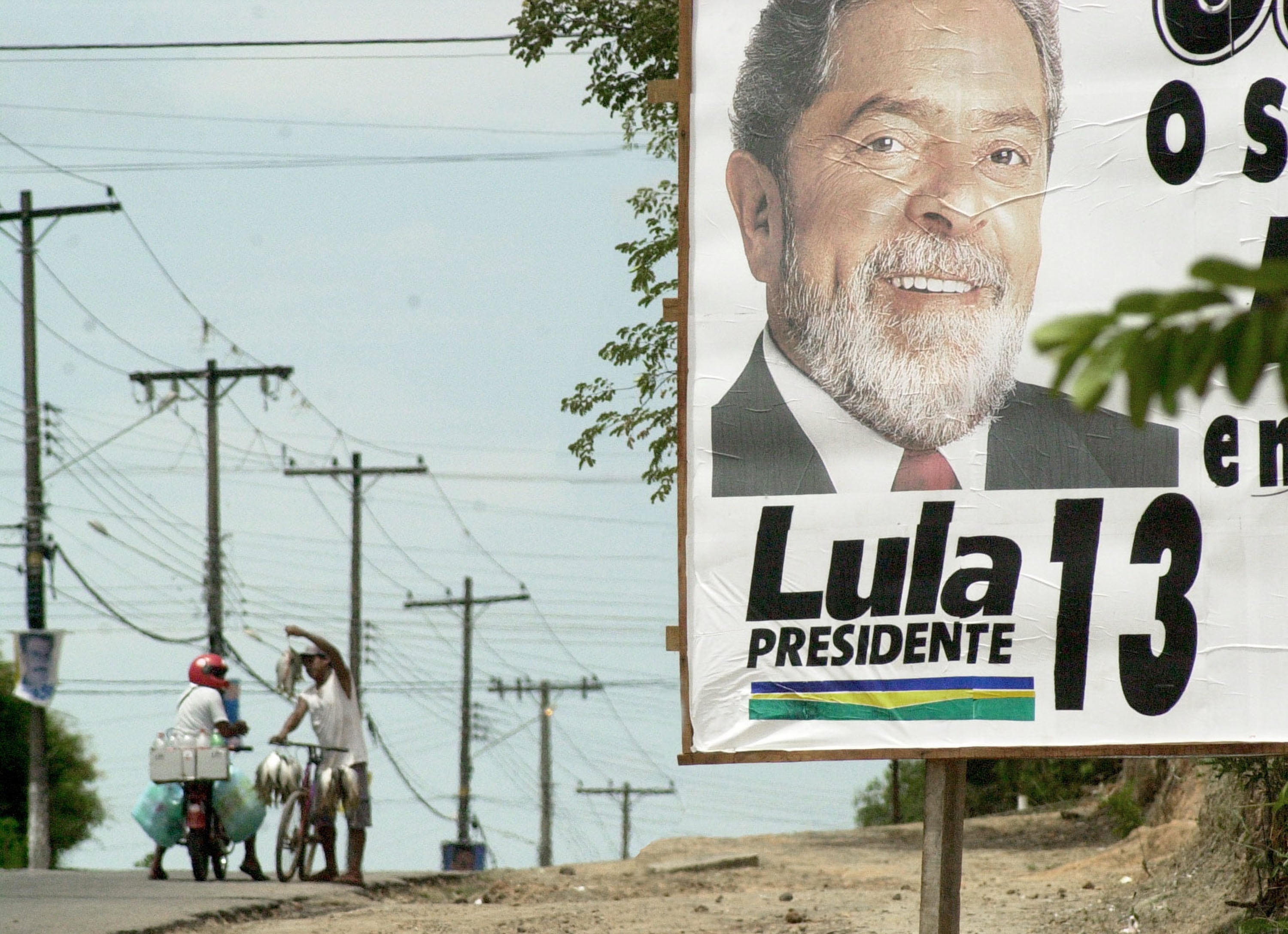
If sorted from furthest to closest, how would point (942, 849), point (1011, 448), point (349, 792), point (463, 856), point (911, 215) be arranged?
point (463, 856), point (349, 792), point (911, 215), point (942, 849), point (1011, 448)

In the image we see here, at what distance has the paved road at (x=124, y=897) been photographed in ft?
30.5

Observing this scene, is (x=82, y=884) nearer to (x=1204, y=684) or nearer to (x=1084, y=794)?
(x=1204, y=684)

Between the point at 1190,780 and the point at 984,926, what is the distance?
5453 millimetres

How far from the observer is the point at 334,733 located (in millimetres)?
12789

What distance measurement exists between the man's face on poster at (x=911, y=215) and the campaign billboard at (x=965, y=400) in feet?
0.04

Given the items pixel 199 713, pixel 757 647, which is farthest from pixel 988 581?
pixel 199 713

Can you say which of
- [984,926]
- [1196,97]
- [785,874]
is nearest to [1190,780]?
[785,874]

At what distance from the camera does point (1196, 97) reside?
23.6 feet

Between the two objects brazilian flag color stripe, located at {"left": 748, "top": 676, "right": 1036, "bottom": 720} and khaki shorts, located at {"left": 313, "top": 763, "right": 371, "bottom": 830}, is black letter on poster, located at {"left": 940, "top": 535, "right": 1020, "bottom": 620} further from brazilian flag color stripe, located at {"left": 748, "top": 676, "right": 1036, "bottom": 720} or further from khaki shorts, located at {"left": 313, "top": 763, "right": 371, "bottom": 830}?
khaki shorts, located at {"left": 313, "top": 763, "right": 371, "bottom": 830}

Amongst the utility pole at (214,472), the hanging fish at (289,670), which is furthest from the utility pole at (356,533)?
the hanging fish at (289,670)

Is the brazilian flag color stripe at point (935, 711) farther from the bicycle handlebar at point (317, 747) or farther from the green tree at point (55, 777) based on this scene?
the green tree at point (55, 777)

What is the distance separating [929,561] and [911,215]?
1.60m

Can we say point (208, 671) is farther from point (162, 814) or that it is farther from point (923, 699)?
point (923, 699)

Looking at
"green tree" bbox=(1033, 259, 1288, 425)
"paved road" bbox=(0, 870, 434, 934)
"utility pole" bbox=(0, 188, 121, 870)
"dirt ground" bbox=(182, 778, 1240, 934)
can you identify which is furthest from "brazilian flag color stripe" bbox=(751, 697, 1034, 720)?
"utility pole" bbox=(0, 188, 121, 870)
